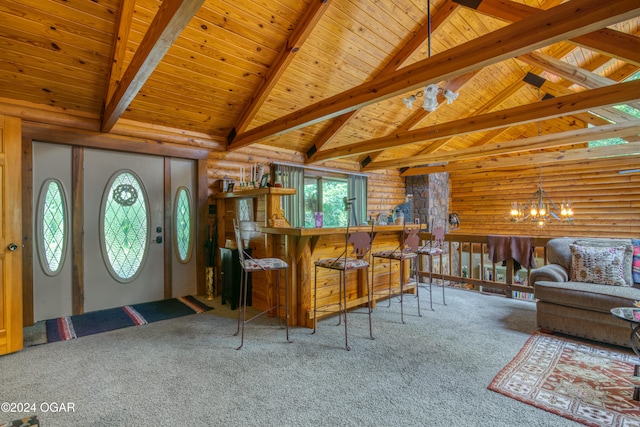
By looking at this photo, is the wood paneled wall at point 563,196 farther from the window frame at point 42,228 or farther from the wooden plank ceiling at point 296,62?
the window frame at point 42,228

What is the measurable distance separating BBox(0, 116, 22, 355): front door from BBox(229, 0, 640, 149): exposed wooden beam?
3.13 m

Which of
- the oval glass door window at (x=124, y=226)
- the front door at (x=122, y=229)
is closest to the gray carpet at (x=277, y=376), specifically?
the front door at (x=122, y=229)

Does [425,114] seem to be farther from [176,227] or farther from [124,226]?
[124,226]

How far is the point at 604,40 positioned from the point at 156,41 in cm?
408

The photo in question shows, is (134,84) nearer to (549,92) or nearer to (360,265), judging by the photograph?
(360,265)

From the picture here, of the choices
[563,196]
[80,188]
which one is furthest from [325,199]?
[563,196]

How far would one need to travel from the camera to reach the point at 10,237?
283 centimetres

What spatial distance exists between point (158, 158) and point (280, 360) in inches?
137

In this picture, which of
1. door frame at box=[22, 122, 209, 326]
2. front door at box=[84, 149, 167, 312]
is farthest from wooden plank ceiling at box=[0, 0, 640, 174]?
front door at box=[84, 149, 167, 312]

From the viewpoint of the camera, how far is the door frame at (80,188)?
3.51 meters

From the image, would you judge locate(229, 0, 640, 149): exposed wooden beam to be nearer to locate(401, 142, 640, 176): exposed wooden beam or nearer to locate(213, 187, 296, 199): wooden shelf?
locate(213, 187, 296, 199): wooden shelf

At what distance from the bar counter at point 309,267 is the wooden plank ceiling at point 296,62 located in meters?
1.45

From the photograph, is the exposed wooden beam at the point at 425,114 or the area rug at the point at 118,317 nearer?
the area rug at the point at 118,317

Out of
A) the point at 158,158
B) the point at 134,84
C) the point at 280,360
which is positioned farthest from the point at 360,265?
the point at 158,158
